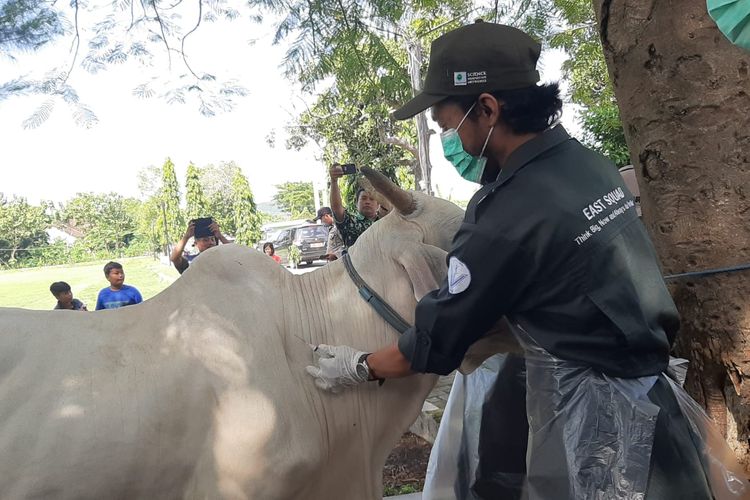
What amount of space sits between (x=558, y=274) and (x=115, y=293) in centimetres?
636

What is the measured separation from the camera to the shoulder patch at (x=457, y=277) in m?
1.66

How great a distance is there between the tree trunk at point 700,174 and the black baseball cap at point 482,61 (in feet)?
2.89

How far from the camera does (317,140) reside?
61.9 ft

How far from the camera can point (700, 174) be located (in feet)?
7.67

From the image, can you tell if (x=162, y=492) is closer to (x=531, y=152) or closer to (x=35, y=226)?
(x=531, y=152)

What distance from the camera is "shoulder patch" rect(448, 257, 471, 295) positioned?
1656mm

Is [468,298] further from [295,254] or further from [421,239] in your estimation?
[295,254]

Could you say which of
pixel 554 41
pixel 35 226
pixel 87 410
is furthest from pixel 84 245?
pixel 87 410

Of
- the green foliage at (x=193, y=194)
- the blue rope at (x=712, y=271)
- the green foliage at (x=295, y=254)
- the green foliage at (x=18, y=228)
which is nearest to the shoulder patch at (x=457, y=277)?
the blue rope at (x=712, y=271)

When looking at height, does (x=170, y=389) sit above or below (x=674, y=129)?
below

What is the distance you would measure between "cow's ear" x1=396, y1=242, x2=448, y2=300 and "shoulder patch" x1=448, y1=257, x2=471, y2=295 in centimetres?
50

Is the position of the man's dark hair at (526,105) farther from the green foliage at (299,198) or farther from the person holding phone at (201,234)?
the green foliage at (299,198)

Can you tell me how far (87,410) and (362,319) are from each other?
3.31 ft

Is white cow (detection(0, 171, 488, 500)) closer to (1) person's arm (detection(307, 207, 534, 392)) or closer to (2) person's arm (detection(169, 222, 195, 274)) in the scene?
(1) person's arm (detection(307, 207, 534, 392))
